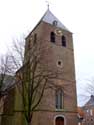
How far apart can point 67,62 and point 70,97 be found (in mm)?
4671

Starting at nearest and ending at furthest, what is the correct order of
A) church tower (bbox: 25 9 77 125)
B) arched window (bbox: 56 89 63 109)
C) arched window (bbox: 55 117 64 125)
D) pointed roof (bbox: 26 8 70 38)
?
church tower (bbox: 25 9 77 125), arched window (bbox: 55 117 64 125), arched window (bbox: 56 89 63 109), pointed roof (bbox: 26 8 70 38)

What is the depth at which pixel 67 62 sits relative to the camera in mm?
26406

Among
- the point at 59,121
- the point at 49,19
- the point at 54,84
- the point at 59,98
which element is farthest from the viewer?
the point at 49,19

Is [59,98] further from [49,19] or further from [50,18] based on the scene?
[50,18]

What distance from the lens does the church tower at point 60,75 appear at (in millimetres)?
22894

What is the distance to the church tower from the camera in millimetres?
22894

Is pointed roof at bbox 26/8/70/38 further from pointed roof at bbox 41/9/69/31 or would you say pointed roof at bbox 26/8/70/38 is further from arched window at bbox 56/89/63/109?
arched window at bbox 56/89/63/109

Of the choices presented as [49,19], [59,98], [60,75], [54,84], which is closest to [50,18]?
[49,19]

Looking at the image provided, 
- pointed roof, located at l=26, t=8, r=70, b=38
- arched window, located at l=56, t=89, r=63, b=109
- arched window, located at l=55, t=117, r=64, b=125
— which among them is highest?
pointed roof, located at l=26, t=8, r=70, b=38

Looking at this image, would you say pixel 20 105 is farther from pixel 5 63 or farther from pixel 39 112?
pixel 5 63

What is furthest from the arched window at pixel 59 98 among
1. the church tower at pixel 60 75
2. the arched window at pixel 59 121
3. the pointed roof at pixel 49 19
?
the pointed roof at pixel 49 19

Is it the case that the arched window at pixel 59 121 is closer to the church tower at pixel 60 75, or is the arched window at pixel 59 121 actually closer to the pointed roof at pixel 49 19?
the church tower at pixel 60 75

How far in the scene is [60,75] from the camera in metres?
25.1

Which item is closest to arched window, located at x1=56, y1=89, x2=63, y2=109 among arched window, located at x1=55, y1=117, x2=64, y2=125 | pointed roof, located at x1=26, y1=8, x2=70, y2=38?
arched window, located at x1=55, y1=117, x2=64, y2=125
